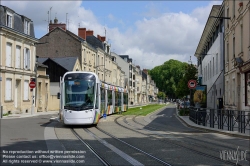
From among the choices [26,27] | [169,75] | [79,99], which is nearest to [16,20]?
[26,27]

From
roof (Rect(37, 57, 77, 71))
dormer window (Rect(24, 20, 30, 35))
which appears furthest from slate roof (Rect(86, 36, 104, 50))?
dormer window (Rect(24, 20, 30, 35))

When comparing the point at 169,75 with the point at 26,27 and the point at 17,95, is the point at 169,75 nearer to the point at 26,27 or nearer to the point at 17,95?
the point at 26,27

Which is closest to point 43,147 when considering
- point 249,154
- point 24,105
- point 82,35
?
point 249,154

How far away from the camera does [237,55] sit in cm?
2725

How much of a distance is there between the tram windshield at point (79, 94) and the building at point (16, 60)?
1377 cm

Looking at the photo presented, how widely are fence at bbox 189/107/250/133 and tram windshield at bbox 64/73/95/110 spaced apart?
6.55 meters

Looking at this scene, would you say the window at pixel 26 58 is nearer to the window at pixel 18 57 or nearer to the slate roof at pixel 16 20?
the window at pixel 18 57

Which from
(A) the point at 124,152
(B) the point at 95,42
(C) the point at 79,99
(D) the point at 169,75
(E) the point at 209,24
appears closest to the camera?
(A) the point at 124,152

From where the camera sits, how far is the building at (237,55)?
24344 millimetres

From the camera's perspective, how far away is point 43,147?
11.3 m

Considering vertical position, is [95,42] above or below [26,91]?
above

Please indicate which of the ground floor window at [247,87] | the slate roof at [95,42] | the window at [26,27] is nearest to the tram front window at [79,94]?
the ground floor window at [247,87]

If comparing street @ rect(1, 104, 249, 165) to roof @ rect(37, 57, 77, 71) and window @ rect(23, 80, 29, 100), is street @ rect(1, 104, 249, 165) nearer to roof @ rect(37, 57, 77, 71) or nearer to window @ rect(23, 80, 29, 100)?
window @ rect(23, 80, 29, 100)

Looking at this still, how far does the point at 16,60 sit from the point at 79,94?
58.4ft
